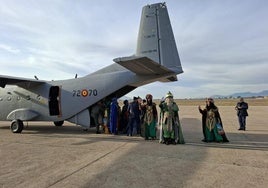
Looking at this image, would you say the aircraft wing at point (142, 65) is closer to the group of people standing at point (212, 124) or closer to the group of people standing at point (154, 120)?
the group of people standing at point (154, 120)

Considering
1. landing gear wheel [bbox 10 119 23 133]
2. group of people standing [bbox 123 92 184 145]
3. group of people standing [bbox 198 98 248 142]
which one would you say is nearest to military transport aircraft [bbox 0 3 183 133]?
landing gear wheel [bbox 10 119 23 133]

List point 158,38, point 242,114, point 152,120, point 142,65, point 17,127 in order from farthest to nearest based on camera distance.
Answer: point 242,114 → point 17,127 → point 158,38 → point 152,120 → point 142,65

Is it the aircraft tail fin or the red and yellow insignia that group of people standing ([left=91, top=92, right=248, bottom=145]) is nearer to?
the red and yellow insignia

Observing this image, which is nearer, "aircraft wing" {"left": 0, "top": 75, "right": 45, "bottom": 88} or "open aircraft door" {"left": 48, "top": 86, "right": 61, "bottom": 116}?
"aircraft wing" {"left": 0, "top": 75, "right": 45, "bottom": 88}

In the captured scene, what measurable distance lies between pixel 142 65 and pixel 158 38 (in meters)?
2.64

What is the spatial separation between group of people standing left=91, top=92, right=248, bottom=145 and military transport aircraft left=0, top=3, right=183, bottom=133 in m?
0.84

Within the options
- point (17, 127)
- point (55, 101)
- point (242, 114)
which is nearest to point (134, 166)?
point (55, 101)

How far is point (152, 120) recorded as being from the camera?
392 inches

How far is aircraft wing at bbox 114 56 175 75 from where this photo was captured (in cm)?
827

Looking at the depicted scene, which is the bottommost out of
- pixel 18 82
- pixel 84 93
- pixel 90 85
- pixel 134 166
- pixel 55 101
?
pixel 134 166

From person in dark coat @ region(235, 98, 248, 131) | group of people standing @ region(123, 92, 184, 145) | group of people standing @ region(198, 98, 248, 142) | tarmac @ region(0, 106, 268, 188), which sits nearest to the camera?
tarmac @ region(0, 106, 268, 188)

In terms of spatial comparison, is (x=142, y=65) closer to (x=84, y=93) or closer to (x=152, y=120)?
(x=152, y=120)

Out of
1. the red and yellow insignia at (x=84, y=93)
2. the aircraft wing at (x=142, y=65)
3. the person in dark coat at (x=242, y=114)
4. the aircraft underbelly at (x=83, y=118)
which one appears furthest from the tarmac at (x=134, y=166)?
the person in dark coat at (x=242, y=114)

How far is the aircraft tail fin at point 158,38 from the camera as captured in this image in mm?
11141
